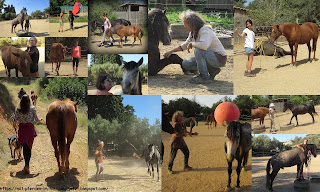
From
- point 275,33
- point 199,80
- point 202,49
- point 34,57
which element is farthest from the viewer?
point 275,33

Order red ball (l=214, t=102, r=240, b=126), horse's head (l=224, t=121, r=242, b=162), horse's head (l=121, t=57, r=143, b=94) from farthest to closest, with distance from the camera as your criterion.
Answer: red ball (l=214, t=102, r=240, b=126), horse's head (l=224, t=121, r=242, b=162), horse's head (l=121, t=57, r=143, b=94)

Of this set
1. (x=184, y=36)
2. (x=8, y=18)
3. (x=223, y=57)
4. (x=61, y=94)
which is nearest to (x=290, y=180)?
(x=223, y=57)

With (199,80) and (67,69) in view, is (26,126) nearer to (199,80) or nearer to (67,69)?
(67,69)

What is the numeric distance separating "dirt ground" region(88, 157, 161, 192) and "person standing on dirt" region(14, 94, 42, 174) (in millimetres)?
1298

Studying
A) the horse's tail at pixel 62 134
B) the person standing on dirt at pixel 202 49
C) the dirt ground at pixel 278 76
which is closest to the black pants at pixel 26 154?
the horse's tail at pixel 62 134

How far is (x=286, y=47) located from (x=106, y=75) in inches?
177

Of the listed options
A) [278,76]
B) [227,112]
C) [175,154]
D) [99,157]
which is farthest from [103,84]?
[278,76]

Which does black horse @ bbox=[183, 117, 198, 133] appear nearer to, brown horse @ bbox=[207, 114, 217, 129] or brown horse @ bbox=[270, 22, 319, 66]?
brown horse @ bbox=[207, 114, 217, 129]

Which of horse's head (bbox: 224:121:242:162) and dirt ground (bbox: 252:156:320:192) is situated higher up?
horse's head (bbox: 224:121:242:162)

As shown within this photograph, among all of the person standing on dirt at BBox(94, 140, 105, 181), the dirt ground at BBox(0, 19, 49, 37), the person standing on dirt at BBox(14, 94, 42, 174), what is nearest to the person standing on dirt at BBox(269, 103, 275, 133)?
the person standing on dirt at BBox(94, 140, 105, 181)

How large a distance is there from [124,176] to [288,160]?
3508 mm

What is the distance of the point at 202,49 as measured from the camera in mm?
6996

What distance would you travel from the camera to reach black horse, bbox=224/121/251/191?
6.90 meters

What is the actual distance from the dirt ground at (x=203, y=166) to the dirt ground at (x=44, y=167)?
174 centimetres
